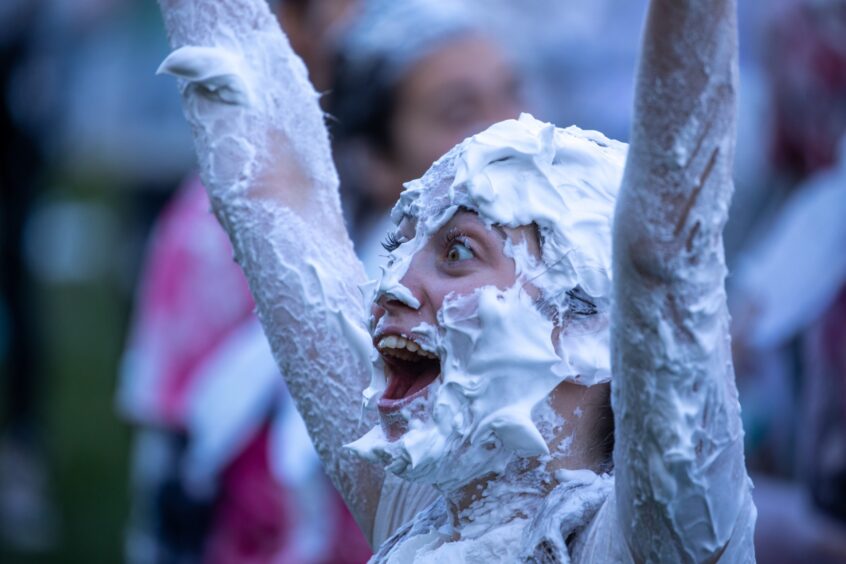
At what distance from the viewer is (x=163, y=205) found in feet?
34.6

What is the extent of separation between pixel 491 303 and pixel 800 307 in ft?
7.35

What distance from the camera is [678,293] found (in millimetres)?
1380

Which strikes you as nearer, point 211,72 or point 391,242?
point 391,242

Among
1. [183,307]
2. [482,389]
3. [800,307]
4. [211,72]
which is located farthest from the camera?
[183,307]

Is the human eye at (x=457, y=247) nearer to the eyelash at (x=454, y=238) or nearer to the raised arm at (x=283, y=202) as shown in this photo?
the eyelash at (x=454, y=238)

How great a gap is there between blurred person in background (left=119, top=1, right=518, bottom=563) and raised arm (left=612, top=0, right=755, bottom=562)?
211 cm

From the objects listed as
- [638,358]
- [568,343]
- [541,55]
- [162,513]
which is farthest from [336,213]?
[541,55]

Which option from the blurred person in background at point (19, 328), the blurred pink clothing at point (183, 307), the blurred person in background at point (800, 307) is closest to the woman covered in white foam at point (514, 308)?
the blurred person in background at point (800, 307)

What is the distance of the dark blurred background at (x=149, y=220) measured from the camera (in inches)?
146

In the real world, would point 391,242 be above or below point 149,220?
above

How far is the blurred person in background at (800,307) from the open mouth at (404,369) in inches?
72.0

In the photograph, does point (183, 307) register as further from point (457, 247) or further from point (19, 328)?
point (19, 328)

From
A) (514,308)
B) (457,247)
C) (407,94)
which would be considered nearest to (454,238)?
(457,247)

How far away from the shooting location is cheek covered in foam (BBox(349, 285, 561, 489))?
162 cm
